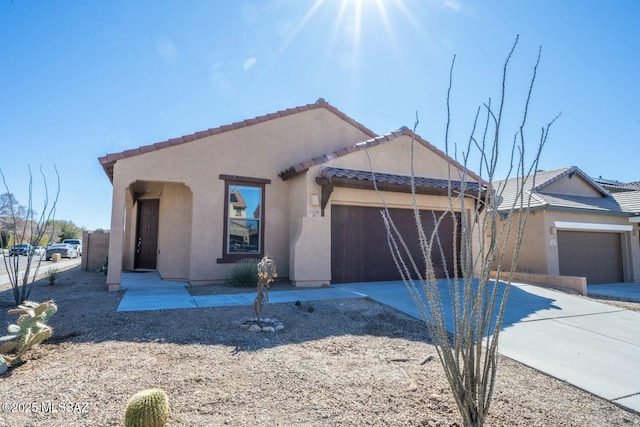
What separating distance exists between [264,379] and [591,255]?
18.0 meters

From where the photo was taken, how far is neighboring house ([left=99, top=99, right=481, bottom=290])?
10141mm

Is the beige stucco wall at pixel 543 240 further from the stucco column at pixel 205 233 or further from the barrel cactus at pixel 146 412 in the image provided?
the barrel cactus at pixel 146 412

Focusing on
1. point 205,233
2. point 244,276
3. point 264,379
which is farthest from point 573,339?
point 205,233

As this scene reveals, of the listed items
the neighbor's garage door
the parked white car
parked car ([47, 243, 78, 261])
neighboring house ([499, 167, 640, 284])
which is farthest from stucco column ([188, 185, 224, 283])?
parked car ([47, 243, 78, 261])

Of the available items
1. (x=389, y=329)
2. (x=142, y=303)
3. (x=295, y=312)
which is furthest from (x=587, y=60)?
(x=142, y=303)

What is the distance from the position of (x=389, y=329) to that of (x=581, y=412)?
9.90ft

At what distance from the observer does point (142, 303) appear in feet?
24.9

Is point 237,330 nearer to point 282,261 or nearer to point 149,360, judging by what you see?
point 149,360

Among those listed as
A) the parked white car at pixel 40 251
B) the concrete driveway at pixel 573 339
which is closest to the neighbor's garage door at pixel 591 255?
the concrete driveway at pixel 573 339

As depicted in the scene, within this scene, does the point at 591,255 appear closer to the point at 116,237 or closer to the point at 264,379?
the point at 264,379

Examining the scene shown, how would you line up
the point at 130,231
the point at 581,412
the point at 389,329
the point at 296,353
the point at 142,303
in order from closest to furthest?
the point at 581,412 < the point at 296,353 < the point at 389,329 < the point at 142,303 < the point at 130,231

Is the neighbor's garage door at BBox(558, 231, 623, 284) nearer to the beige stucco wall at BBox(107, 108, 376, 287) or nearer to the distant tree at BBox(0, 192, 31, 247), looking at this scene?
the beige stucco wall at BBox(107, 108, 376, 287)

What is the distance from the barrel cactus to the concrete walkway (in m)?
4.36

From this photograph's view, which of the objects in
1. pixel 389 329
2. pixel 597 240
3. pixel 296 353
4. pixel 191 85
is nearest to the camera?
pixel 296 353
